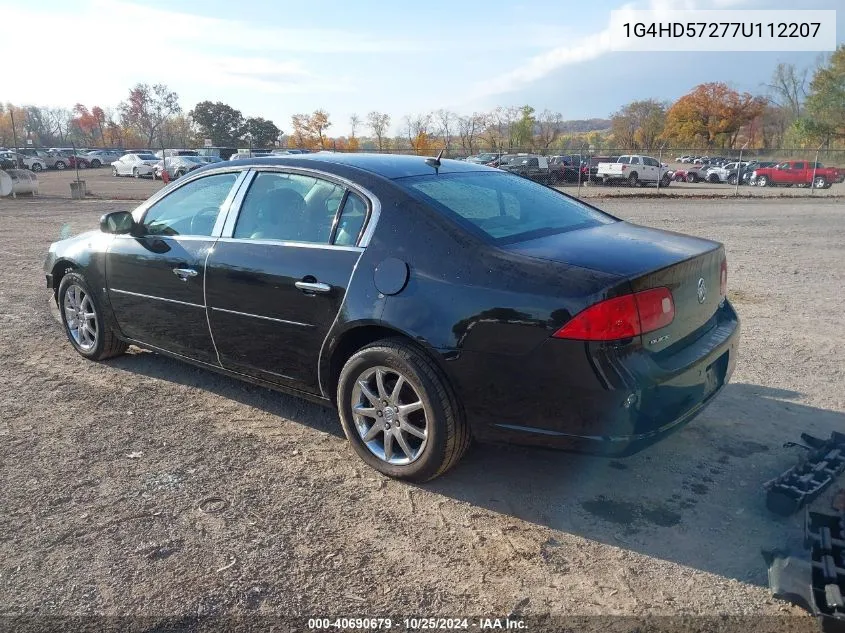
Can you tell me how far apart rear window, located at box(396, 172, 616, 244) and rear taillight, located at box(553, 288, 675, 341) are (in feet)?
2.12

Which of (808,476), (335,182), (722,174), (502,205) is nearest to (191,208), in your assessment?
(335,182)

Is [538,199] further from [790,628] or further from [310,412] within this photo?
[790,628]

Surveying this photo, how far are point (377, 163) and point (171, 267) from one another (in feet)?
5.00

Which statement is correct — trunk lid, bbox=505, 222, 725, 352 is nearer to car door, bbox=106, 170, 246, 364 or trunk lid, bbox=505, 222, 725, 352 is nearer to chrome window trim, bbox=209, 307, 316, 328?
chrome window trim, bbox=209, 307, 316, 328

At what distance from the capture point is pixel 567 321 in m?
2.82

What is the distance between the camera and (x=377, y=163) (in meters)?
3.95

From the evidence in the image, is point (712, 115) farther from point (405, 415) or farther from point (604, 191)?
point (405, 415)

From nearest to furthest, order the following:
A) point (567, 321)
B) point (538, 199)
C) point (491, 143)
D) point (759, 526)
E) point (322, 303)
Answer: point (567, 321)
point (759, 526)
point (322, 303)
point (538, 199)
point (491, 143)

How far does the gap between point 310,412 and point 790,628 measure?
2.90 meters

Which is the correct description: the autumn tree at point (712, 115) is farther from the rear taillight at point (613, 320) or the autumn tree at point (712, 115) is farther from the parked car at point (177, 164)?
the rear taillight at point (613, 320)

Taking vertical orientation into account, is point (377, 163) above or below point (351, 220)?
above

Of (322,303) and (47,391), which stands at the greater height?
(322,303)

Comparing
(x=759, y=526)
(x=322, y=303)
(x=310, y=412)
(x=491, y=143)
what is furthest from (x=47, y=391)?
(x=491, y=143)

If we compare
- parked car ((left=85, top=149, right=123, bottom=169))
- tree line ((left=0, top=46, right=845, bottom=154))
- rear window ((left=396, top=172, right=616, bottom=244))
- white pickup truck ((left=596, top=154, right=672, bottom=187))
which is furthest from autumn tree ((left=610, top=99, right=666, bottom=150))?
rear window ((left=396, top=172, right=616, bottom=244))
